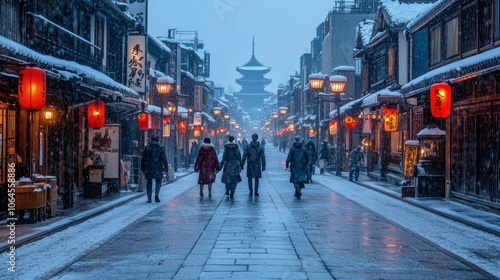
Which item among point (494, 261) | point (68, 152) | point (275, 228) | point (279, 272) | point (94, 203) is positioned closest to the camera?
point (279, 272)

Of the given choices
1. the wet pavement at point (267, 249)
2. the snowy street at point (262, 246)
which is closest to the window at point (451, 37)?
the snowy street at point (262, 246)

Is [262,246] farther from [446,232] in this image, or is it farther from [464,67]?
[464,67]

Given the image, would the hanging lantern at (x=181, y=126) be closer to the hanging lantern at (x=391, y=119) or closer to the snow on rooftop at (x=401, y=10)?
the snow on rooftop at (x=401, y=10)

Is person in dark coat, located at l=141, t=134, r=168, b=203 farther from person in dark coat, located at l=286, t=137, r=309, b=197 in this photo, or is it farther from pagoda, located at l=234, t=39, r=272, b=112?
pagoda, located at l=234, t=39, r=272, b=112

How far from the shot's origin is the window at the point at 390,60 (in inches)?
1183

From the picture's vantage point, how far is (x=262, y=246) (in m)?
10.8

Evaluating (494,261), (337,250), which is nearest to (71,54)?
(337,250)

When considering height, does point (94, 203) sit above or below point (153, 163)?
below

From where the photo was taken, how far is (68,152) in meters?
17.1

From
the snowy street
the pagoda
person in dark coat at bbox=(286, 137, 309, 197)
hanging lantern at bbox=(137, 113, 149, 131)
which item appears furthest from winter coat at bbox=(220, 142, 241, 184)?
the pagoda

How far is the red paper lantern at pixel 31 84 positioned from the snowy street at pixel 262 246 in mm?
2920

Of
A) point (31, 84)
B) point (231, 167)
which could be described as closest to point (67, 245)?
point (31, 84)

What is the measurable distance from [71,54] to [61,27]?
4.96ft

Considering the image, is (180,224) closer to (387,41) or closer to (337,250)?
(337,250)
